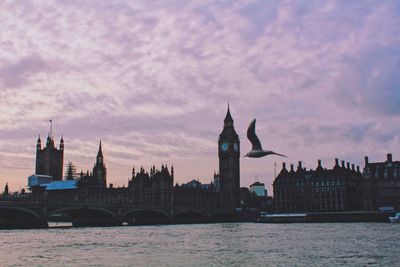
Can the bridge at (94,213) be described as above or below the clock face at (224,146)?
below

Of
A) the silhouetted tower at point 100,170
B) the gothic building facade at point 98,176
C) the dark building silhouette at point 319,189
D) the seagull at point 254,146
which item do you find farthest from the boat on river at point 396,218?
the silhouetted tower at point 100,170

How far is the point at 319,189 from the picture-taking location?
473ft

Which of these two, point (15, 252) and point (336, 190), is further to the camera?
point (336, 190)

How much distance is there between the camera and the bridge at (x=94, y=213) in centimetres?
8438

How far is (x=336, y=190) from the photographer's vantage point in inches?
5536

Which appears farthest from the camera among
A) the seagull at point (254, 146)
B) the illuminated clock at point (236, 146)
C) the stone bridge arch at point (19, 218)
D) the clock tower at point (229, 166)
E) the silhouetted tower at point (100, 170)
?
the silhouetted tower at point (100, 170)

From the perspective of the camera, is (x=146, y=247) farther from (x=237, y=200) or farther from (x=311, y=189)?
(x=237, y=200)

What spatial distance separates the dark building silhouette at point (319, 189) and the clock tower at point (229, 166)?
19.0m

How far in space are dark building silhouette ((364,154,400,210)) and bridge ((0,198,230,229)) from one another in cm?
3593

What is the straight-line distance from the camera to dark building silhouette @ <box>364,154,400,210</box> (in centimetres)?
13538

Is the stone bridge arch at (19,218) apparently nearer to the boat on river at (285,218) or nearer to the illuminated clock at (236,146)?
the boat on river at (285,218)

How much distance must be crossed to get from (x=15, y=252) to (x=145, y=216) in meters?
81.6

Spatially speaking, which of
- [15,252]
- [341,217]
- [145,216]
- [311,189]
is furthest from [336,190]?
[15,252]

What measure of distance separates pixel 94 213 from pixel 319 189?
63.8m
